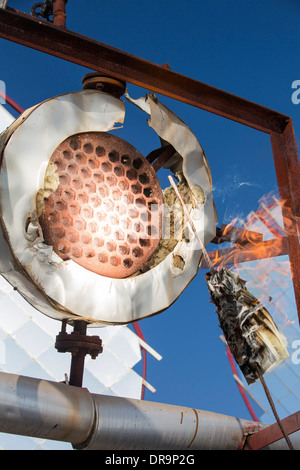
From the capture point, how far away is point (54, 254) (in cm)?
276

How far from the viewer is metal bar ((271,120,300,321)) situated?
10.8 feet

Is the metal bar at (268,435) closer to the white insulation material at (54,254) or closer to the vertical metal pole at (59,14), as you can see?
the white insulation material at (54,254)

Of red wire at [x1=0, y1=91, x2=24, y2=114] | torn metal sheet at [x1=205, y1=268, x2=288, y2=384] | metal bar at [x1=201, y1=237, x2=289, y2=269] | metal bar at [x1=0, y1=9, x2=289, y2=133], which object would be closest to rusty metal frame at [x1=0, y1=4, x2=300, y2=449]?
metal bar at [x1=0, y1=9, x2=289, y2=133]

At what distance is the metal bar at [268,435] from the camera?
302cm

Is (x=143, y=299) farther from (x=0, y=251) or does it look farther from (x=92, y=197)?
(x=0, y=251)

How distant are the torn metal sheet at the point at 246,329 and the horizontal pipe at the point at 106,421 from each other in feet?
1.59

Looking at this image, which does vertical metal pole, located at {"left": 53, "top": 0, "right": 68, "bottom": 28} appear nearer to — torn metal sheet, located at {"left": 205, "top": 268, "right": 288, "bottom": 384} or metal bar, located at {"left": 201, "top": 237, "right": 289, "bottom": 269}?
torn metal sheet, located at {"left": 205, "top": 268, "right": 288, "bottom": 384}

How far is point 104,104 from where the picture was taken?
3.14 m

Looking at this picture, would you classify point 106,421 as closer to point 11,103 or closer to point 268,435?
point 268,435

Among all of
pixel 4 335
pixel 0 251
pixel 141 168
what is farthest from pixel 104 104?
pixel 4 335

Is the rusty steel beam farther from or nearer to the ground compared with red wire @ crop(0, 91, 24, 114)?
nearer to the ground

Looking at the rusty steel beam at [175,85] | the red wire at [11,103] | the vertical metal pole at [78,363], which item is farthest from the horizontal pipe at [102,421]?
the red wire at [11,103]

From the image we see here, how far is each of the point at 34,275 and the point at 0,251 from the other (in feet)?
0.65

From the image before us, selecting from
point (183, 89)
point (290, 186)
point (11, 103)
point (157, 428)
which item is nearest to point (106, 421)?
point (157, 428)
